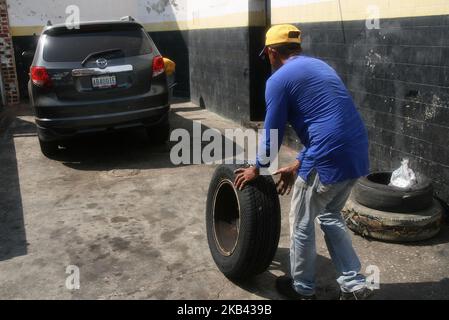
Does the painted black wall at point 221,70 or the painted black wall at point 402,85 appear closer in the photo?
the painted black wall at point 402,85

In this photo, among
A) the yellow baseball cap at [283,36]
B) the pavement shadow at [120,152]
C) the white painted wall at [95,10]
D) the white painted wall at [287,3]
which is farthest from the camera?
the white painted wall at [95,10]

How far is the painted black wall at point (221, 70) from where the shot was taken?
8.34m

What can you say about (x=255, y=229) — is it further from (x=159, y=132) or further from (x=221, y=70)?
(x=221, y=70)

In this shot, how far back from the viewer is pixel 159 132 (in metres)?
7.30

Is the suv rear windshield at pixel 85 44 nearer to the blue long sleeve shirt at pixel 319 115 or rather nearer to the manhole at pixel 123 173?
the manhole at pixel 123 173

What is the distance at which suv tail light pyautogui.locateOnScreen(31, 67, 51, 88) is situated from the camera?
6.10 m

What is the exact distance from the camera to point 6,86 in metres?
11.9

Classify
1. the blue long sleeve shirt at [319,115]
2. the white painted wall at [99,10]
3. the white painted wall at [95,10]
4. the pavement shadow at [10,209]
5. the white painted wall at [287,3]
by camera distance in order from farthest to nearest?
the white painted wall at [95,10]
the white painted wall at [99,10]
the white painted wall at [287,3]
the pavement shadow at [10,209]
the blue long sleeve shirt at [319,115]

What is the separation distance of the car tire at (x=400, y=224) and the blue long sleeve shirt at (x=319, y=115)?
1299mm

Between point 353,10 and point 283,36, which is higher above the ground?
point 353,10

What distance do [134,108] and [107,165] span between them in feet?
2.99

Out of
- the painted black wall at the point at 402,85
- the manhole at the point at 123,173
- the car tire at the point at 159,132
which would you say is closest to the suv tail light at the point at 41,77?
the manhole at the point at 123,173

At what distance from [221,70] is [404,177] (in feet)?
18.4

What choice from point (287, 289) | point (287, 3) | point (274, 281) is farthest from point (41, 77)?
point (287, 289)
